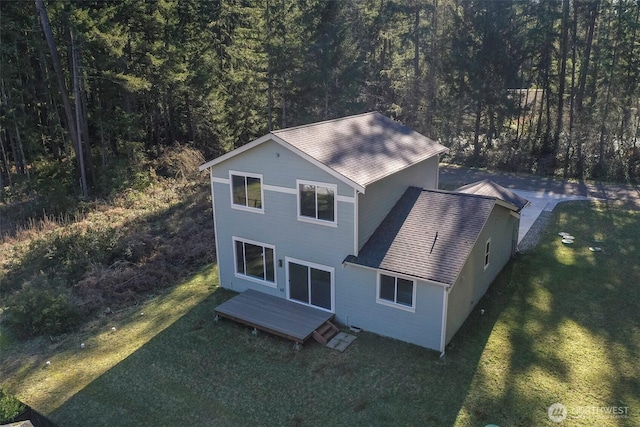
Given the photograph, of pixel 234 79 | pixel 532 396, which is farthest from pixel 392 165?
pixel 234 79

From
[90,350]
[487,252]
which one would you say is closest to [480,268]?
[487,252]

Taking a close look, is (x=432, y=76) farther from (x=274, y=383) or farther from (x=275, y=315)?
(x=274, y=383)

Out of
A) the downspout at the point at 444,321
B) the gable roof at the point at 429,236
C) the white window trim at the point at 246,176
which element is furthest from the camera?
the white window trim at the point at 246,176

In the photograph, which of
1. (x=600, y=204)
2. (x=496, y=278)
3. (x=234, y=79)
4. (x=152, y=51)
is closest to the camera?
(x=496, y=278)

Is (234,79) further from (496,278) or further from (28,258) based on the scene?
(496,278)

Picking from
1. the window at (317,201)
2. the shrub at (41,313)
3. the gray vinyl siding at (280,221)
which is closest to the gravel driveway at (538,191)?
the gray vinyl siding at (280,221)

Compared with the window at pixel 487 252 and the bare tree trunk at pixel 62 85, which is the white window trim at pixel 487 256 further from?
the bare tree trunk at pixel 62 85
